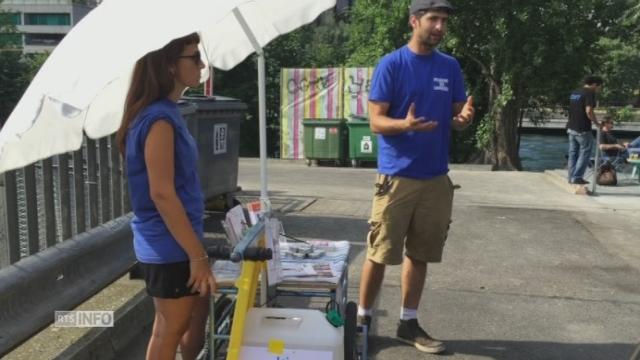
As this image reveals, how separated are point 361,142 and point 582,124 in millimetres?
5643

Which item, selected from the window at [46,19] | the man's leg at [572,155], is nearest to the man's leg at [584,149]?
the man's leg at [572,155]

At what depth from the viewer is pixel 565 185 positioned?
35.1 ft

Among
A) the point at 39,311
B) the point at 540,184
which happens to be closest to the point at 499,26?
the point at 540,184

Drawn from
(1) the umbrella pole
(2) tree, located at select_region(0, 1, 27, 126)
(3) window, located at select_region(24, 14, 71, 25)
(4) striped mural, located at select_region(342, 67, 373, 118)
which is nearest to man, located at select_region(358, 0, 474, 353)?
(1) the umbrella pole

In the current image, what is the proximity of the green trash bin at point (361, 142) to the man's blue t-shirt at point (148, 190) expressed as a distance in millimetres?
12289

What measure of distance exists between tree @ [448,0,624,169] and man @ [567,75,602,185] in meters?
5.18

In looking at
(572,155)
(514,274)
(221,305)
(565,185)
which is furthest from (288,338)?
(565,185)

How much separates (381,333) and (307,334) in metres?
1.59

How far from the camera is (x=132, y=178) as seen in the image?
2449 mm

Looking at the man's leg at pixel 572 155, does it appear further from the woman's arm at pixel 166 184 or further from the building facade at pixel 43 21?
the building facade at pixel 43 21

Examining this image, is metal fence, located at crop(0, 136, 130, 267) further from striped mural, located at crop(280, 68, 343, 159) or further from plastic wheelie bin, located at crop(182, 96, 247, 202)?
striped mural, located at crop(280, 68, 343, 159)

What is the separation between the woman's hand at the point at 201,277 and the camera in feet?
8.01

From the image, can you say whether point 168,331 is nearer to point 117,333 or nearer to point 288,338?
point 288,338

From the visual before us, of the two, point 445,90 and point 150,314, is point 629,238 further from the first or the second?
point 150,314
